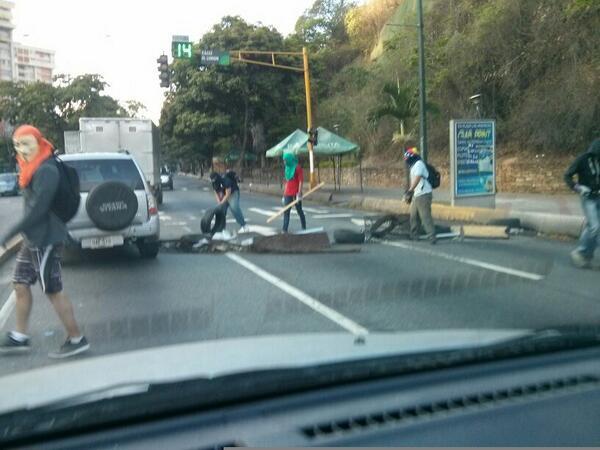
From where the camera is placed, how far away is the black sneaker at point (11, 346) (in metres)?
6.25

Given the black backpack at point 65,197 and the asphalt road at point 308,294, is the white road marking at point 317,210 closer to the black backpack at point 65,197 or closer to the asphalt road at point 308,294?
the asphalt road at point 308,294

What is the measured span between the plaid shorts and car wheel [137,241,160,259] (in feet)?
16.7

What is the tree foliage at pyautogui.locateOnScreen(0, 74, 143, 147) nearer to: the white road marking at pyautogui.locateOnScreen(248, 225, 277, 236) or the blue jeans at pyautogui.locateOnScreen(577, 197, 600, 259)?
the white road marking at pyautogui.locateOnScreen(248, 225, 277, 236)

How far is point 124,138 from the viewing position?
1045 inches

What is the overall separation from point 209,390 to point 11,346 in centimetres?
421

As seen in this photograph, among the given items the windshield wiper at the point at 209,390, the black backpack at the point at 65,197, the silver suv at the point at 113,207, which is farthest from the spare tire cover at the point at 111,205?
the windshield wiper at the point at 209,390

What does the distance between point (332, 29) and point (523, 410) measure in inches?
2542

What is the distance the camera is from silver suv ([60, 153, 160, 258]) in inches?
396

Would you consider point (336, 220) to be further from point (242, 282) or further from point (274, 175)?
point (274, 175)

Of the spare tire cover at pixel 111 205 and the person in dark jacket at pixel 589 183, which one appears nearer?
the person in dark jacket at pixel 589 183

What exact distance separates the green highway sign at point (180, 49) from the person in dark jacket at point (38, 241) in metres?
17.7

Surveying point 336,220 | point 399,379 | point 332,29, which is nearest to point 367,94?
point 336,220

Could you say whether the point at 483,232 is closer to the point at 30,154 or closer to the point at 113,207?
the point at 113,207

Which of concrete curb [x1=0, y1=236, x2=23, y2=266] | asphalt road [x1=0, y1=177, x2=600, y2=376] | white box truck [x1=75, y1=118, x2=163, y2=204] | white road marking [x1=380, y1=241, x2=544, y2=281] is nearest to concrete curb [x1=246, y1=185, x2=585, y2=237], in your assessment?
asphalt road [x1=0, y1=177, x2=600, y2=376]
